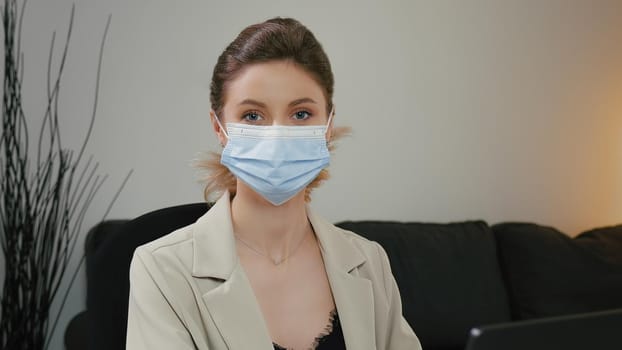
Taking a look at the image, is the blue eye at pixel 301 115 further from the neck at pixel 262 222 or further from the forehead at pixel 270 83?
the neck at pixel 262 222

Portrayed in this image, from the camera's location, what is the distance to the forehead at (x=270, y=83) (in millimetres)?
1186

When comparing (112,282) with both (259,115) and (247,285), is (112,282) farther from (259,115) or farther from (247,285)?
(259,115)

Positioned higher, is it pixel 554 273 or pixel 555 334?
pixel 555 334

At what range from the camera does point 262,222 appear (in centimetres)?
128

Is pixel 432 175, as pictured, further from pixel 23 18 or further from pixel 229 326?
pixel 229 326

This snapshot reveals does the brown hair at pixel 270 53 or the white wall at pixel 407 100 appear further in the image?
the white wall at pixel 407 100

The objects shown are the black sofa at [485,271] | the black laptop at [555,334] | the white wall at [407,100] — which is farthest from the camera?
the black sofa at [485,271]

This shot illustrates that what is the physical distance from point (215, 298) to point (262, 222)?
6.8 inches

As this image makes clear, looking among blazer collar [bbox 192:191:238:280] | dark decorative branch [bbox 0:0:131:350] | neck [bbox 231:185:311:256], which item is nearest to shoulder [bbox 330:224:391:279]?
neck [bbox 231:185:311:256]

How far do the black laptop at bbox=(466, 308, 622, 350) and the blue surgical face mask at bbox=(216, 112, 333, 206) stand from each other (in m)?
0.60

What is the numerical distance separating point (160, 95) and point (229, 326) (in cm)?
136

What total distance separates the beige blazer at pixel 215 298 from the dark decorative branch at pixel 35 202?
3.79 feet

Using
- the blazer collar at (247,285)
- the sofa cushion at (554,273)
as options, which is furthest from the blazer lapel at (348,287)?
the sofa cushion at (554,273)

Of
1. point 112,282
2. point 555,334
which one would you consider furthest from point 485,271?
point 555,334
